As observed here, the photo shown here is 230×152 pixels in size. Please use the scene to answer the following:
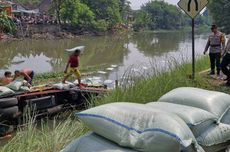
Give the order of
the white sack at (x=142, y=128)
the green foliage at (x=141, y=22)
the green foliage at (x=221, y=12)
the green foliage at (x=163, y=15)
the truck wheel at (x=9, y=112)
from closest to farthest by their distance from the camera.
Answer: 1. the white sack at (x=142, y=128)
2. the truck wheel at (x=9, y=112)
3. the green foliage at (x=221, y=12)
4. the green foliage at (x=141, y=22)
5. the green foliage at (x=163, y=15)

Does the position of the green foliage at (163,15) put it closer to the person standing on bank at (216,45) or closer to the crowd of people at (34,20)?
the crowd of people at (34,20)

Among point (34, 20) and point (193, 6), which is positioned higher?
point (193, 6)

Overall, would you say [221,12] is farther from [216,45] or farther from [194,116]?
[194,116]

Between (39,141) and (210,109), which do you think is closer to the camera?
(210,109)

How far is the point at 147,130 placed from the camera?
128 inches

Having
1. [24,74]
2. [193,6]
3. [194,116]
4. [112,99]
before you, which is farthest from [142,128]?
[24,74]

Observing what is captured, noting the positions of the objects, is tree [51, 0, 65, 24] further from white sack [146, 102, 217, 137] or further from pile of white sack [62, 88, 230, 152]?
pile of white sack [62, 88, 230, 152]

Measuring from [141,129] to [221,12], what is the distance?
143 feet

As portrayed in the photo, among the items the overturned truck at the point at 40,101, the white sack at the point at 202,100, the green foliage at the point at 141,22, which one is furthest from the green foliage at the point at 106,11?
the white sack at the point at 202,100

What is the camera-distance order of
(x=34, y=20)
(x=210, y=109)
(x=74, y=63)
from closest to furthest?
1. (x=210, y=109)
2. (x=74, y=63)
3. (x=34, y=20)

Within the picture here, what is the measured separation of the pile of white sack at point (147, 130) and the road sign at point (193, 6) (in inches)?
163

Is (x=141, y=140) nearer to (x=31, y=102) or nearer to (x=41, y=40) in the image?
(x=31, y=102)

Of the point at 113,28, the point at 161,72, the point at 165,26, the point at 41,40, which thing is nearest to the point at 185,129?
the point at 161,72

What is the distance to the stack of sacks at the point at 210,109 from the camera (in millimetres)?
4004
